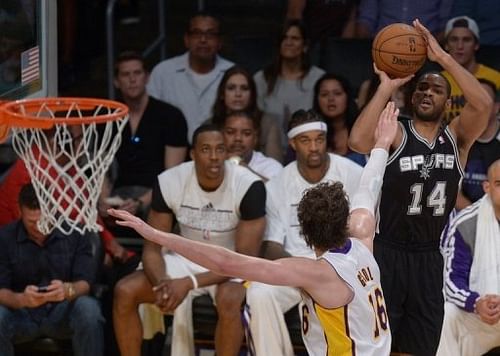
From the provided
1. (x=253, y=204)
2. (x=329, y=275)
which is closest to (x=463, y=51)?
(x=253, y=204)

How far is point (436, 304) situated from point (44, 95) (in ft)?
8.21

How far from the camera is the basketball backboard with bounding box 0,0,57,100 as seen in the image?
6605 millimetres

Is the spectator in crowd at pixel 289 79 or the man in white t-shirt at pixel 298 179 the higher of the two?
the spectator in crowd at pixel 289 79

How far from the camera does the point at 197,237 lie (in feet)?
24.3

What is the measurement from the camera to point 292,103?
8609mm

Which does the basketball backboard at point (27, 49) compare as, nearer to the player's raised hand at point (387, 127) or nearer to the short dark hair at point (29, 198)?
the short dark hair at point (29, 198)

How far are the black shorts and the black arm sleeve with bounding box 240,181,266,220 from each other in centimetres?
114

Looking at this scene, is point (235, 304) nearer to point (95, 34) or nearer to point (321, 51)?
point (321, 51)

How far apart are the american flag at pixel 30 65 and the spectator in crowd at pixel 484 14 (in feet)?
11.8

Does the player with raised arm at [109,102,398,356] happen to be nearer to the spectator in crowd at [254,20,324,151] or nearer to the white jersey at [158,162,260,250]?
the white jersey at [158,162,260,250]

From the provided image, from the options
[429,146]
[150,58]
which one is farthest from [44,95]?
[150,58]

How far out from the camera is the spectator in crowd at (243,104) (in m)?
8.22

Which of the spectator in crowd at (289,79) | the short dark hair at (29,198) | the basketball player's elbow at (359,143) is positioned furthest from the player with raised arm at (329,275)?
the spectator in crowd at (289,79)

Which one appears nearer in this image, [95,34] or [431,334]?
[431,334]
